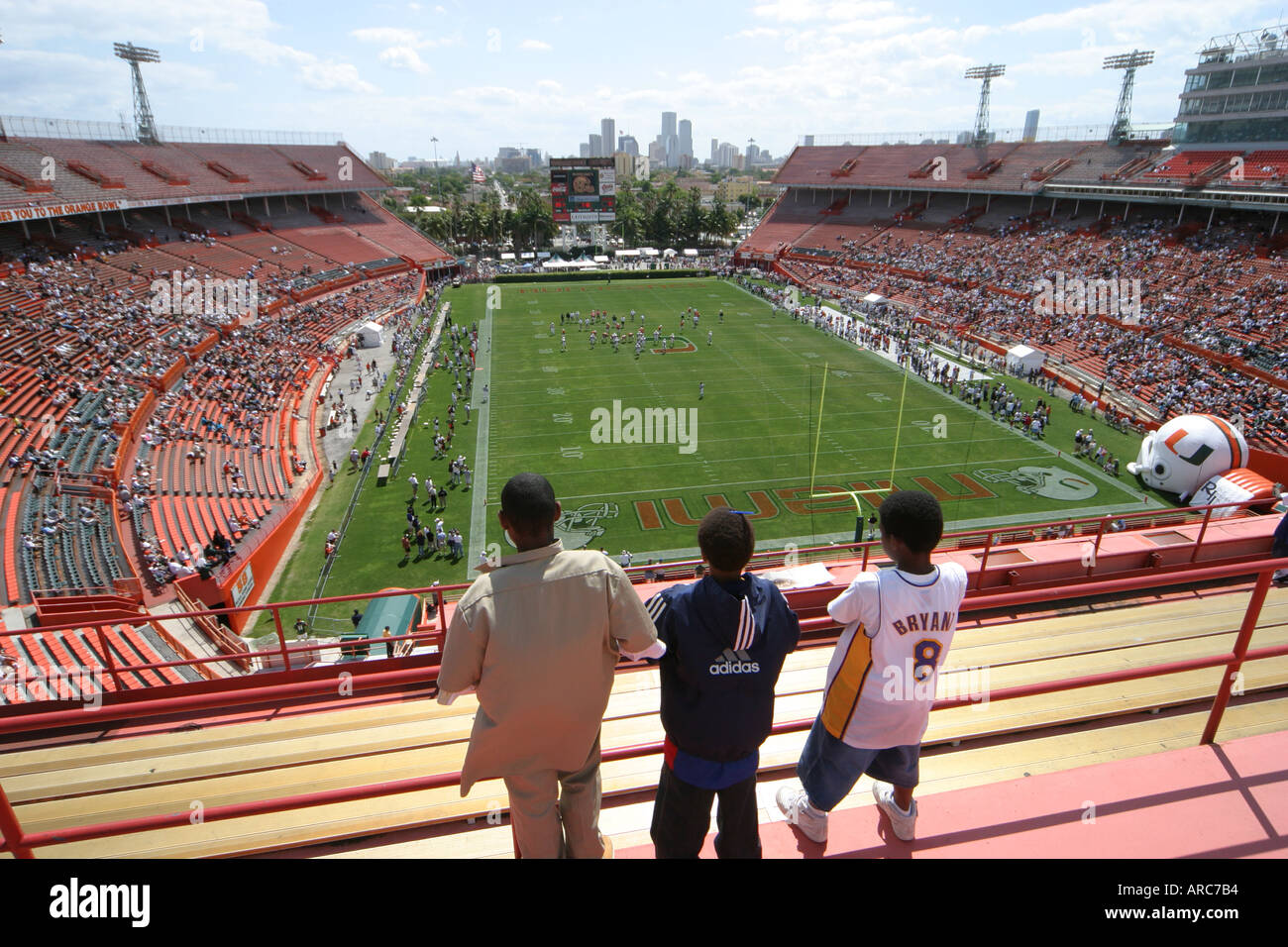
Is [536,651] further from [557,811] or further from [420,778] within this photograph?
[420,778]

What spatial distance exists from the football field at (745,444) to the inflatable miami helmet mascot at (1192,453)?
753mm

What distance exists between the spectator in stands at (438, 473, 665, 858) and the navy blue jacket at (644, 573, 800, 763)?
0.52 ft

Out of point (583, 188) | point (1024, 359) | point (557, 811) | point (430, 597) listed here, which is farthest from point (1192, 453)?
point (583, 188)

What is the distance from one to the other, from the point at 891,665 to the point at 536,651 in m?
1.57

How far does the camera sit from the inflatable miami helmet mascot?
65.6 feet

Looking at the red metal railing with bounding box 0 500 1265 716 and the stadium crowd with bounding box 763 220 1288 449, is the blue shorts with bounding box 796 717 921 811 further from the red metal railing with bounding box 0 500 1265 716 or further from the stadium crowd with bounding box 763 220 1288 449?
the stadium crowd with bounding box 763 220 1288 449

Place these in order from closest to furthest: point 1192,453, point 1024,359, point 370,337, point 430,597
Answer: point 430,597, point 1192,453, point 1024,359, point 370,337

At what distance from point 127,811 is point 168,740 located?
28.5 inches

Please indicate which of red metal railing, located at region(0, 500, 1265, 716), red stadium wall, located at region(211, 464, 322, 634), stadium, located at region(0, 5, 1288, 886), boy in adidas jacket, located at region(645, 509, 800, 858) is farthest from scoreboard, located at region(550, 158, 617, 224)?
boy in adidas jacket, located at region(645, 509, 800, 858)

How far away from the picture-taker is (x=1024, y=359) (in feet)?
105

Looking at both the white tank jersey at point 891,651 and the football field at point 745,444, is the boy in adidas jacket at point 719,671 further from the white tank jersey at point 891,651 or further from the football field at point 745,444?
the football field at point 745,444

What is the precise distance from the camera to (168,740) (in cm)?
479

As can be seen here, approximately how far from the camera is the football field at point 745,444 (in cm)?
2045
